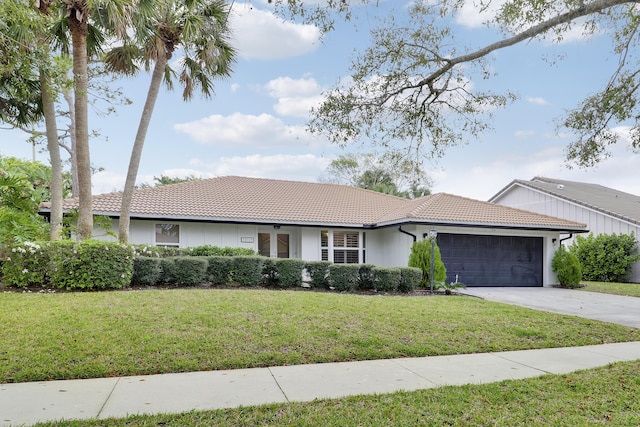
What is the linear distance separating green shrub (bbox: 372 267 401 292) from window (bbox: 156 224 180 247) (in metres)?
7.67

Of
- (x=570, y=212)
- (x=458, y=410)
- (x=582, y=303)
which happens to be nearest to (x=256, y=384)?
(x=458, y=410)

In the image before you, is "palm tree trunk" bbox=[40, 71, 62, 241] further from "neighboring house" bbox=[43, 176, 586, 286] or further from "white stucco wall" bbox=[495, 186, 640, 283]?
"white stucco wall" bbox=[495, 186, 640, 283]

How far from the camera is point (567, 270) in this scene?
1716cm

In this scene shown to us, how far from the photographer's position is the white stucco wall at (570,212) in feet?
68.9

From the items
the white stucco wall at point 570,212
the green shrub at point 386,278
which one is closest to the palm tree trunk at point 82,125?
the green shrub at point 386,278

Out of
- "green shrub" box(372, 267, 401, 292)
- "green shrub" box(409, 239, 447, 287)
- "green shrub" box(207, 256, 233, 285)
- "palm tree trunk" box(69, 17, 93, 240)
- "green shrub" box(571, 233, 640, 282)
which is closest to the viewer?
"palm tree trunk" box(69, 17, 93, 240)

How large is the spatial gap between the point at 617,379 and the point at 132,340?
6.48 meters

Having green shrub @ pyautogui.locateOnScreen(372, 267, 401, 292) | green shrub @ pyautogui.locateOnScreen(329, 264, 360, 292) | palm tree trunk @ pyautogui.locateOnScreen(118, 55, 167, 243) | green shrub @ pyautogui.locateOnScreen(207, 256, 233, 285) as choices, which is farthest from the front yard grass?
palm tree trunk @ pyautogui.locateOnScreen(118, 55, 167, 243)

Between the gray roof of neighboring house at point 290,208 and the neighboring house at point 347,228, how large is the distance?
0.13 ft

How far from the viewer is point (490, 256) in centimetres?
1714

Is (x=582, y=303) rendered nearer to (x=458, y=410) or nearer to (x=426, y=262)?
(x=426, y=262)

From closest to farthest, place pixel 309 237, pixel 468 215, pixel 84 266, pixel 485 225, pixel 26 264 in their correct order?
pixel 84 266, pixel 26 264, pixel 485 225, pixel 468 215, pixel 309 237

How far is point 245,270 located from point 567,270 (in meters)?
13.1

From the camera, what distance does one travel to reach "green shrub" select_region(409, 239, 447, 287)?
46.0ft
